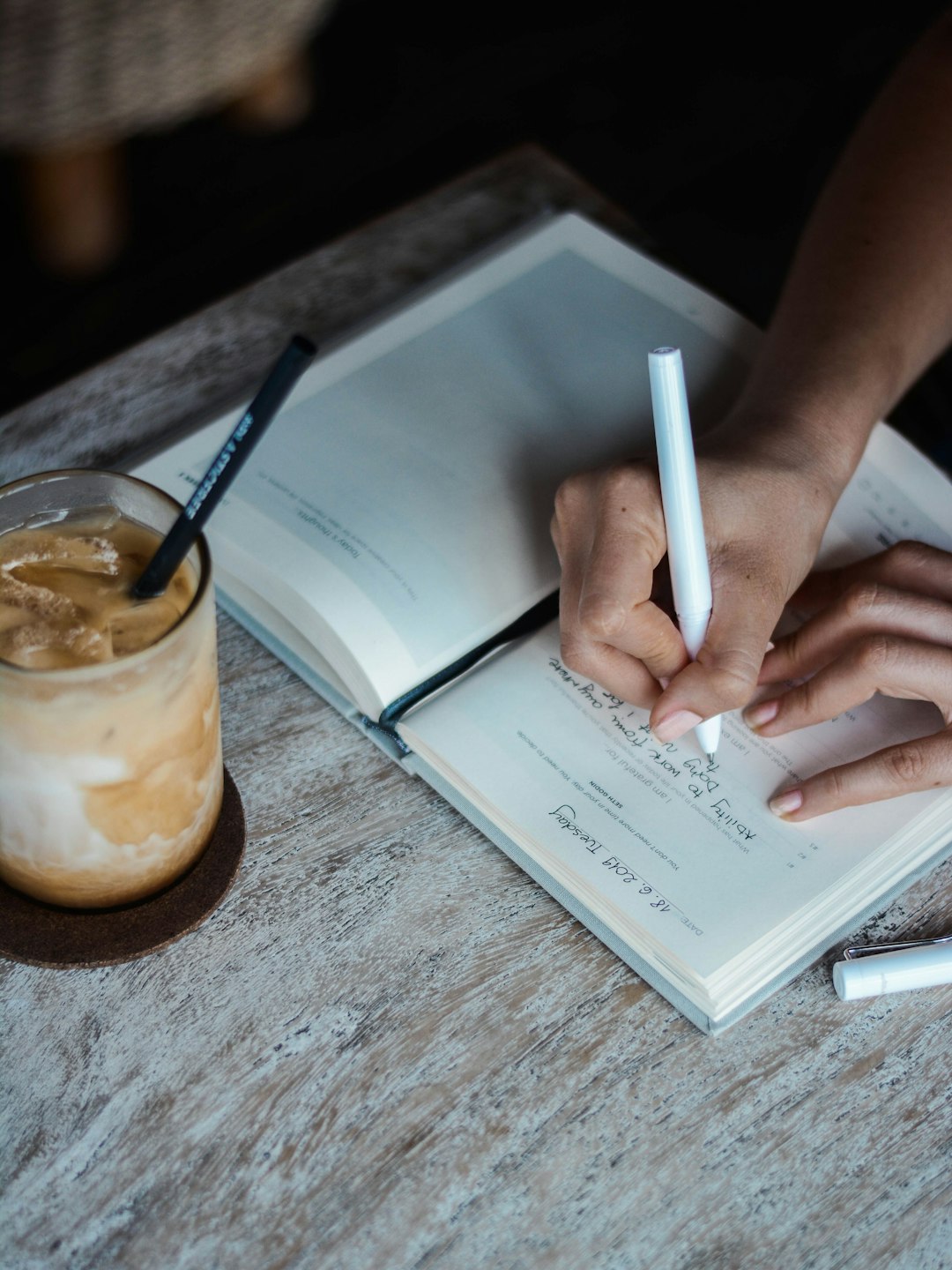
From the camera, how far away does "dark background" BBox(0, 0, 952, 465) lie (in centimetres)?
194

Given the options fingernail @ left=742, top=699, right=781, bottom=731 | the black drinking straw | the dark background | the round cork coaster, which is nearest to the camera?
the black drinking straw

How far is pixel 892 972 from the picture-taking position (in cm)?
65

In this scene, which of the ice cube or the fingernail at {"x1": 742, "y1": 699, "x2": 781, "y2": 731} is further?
the fingernail at {"x1": 742, "y1": 699, "x2": 781, "y2": 731}

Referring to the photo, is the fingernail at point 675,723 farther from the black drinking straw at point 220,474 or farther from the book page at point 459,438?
the black drinking straw at point 220,474

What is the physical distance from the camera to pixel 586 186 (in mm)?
1077

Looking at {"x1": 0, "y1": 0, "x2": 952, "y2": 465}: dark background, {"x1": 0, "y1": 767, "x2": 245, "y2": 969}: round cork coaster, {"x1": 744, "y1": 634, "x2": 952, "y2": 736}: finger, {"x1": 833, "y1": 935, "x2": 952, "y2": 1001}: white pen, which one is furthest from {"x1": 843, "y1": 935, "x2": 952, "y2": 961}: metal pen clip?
{"x1": 0, "y1": 0, "x2": 952, "y2": 465}: dark background

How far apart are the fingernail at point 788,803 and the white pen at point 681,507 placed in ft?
0.16

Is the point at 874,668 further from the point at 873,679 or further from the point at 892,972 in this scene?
the point at 892,972

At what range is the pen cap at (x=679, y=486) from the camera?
65cm

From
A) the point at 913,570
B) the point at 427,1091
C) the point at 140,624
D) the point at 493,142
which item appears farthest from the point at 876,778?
the point at 493,142

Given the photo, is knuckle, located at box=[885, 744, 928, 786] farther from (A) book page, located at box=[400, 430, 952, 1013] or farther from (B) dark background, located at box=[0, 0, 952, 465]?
(B) dark background, located at box=[0, 0, 952, 465]

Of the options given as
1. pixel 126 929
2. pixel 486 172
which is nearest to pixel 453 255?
pixel 486 172

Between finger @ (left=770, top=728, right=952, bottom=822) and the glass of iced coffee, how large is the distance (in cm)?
32

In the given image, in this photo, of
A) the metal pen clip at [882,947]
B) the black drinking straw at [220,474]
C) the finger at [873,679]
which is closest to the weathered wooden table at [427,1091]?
the metal pen clip at [882,947]
